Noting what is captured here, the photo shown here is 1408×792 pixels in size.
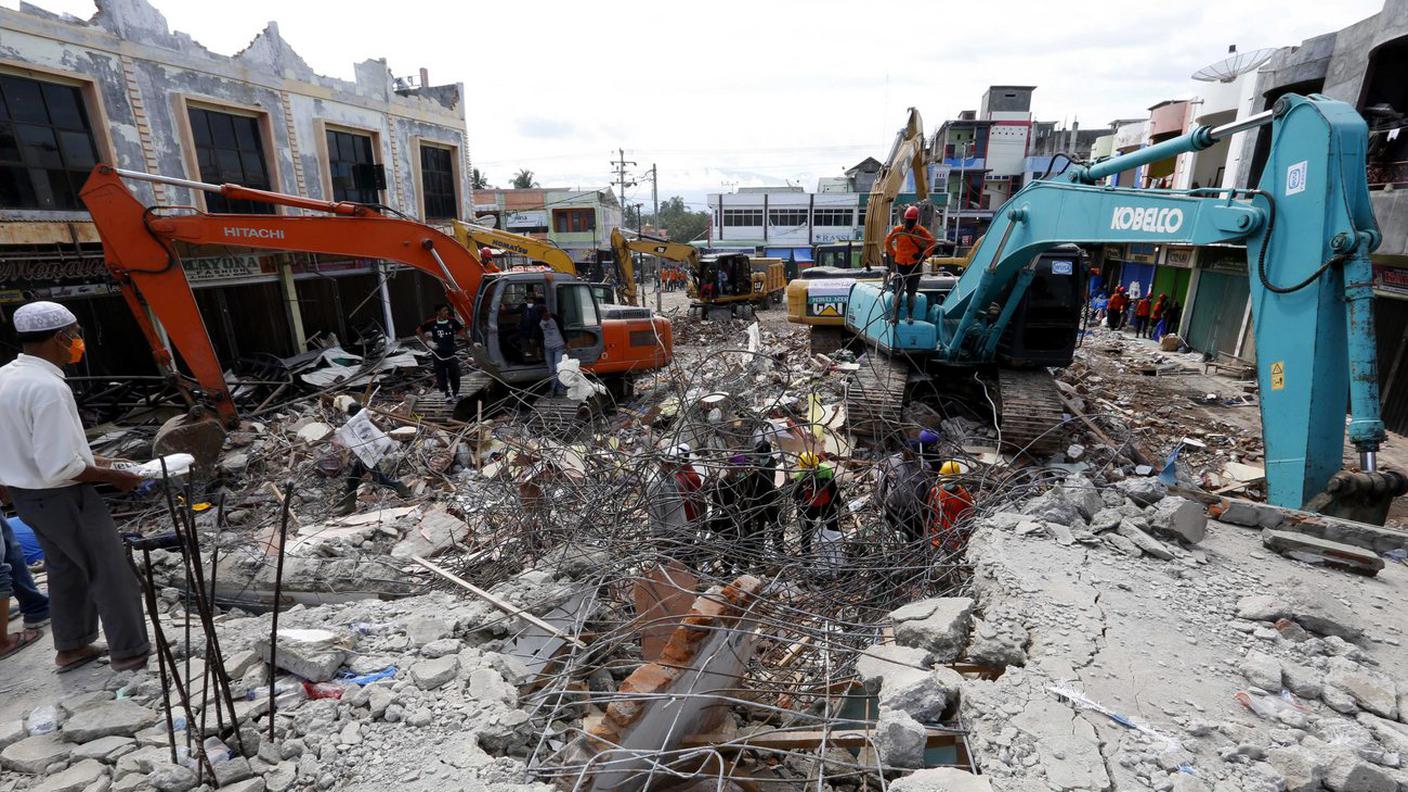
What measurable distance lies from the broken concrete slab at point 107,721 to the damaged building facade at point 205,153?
9.61 metres

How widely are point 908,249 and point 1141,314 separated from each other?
1537 cm

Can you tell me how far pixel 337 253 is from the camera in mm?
8266

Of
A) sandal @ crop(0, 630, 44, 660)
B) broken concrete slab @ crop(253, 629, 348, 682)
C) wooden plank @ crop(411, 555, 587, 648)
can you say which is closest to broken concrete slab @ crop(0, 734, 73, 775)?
broken concrete slab @ crop(253, 629, 348, 682)

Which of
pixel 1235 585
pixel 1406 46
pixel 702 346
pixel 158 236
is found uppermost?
pixel 1406 46

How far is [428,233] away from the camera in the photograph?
880 centimetres

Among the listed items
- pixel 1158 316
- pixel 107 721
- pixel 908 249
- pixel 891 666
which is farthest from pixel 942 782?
pixel 1158 316

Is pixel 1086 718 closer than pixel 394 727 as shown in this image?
Yes

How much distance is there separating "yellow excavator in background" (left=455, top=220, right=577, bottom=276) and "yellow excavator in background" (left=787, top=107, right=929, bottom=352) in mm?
4509

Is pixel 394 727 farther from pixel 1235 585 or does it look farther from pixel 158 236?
pixel 158 236

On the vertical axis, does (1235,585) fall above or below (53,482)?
below

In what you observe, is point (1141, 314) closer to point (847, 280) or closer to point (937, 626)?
point (847, 280)

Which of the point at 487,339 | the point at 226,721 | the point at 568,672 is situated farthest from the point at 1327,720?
the point at 487,339

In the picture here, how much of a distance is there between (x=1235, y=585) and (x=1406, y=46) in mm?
12866

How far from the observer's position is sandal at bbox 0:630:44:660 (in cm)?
320
